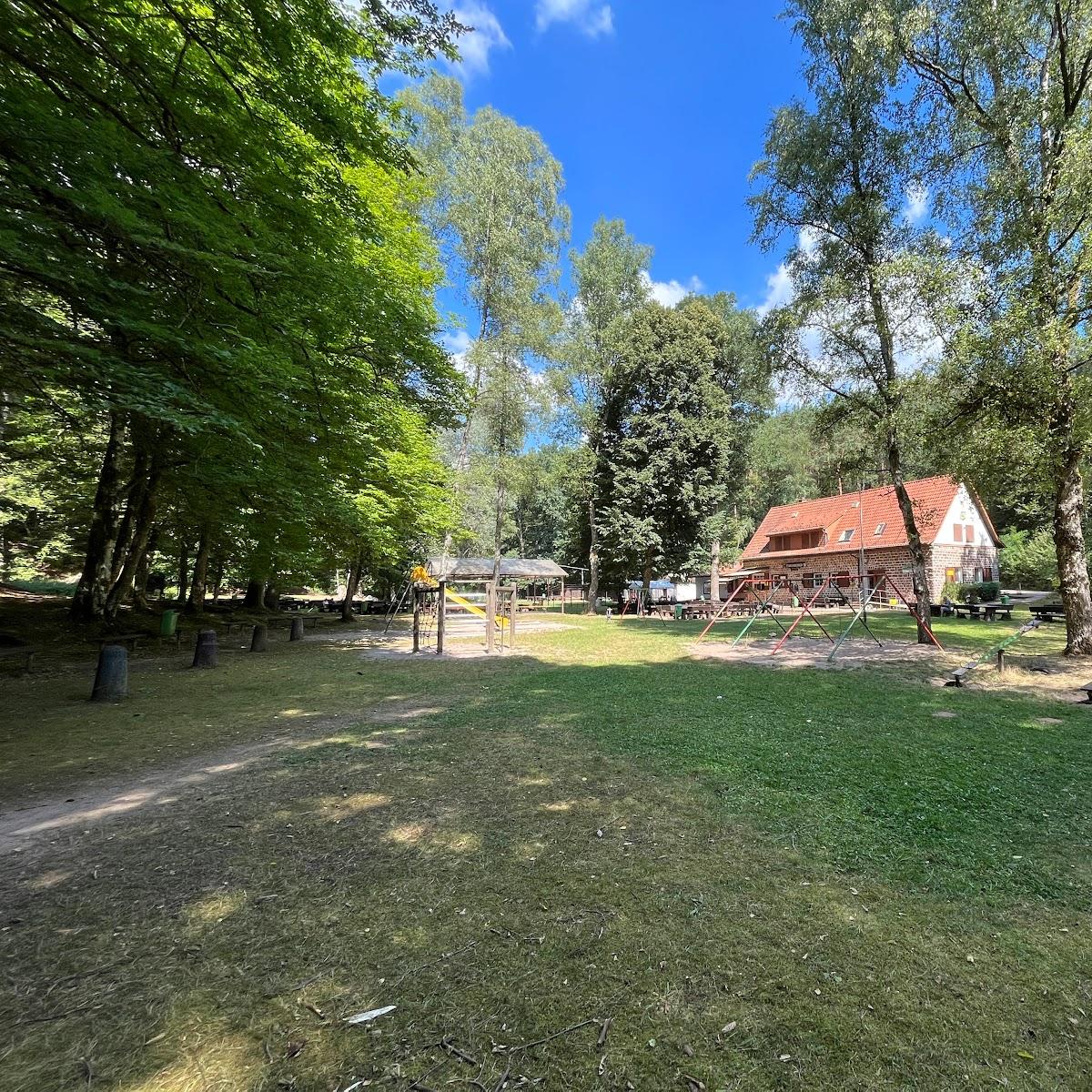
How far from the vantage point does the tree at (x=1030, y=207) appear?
404 inches

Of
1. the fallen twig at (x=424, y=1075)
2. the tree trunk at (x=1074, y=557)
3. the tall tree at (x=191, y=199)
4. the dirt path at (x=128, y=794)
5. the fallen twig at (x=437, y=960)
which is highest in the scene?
the tall tree at (x=191, y=199)

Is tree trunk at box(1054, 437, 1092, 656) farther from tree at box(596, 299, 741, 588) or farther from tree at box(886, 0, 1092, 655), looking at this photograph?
tree at box(596, 299, 741, 588)

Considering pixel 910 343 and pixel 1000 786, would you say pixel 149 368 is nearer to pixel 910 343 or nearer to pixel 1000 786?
pixel 1000 786

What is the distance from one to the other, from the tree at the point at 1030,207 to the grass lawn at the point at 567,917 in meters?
7.58

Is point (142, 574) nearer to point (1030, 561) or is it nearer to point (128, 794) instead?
point (128, 794)

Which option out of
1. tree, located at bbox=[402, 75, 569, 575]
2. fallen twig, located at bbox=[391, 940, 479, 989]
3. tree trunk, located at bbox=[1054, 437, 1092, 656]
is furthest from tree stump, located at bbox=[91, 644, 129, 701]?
tree trunk, located at bbox=[1054, 437, 1092, 656]

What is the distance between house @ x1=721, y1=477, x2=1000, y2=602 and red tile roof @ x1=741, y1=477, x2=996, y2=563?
0.19 ft

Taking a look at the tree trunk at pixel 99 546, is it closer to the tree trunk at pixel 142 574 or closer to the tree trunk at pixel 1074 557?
the tree trunk at pixel 142 574

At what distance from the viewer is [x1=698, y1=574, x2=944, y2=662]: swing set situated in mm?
14766

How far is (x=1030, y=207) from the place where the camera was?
1125 centimetres

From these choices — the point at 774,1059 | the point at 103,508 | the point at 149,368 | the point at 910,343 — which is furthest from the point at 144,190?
the point at 910,343

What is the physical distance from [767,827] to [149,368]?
7.50m

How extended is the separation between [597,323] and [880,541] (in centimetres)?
2207

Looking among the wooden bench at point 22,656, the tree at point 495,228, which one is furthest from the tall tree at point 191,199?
the tree at point 495,228
